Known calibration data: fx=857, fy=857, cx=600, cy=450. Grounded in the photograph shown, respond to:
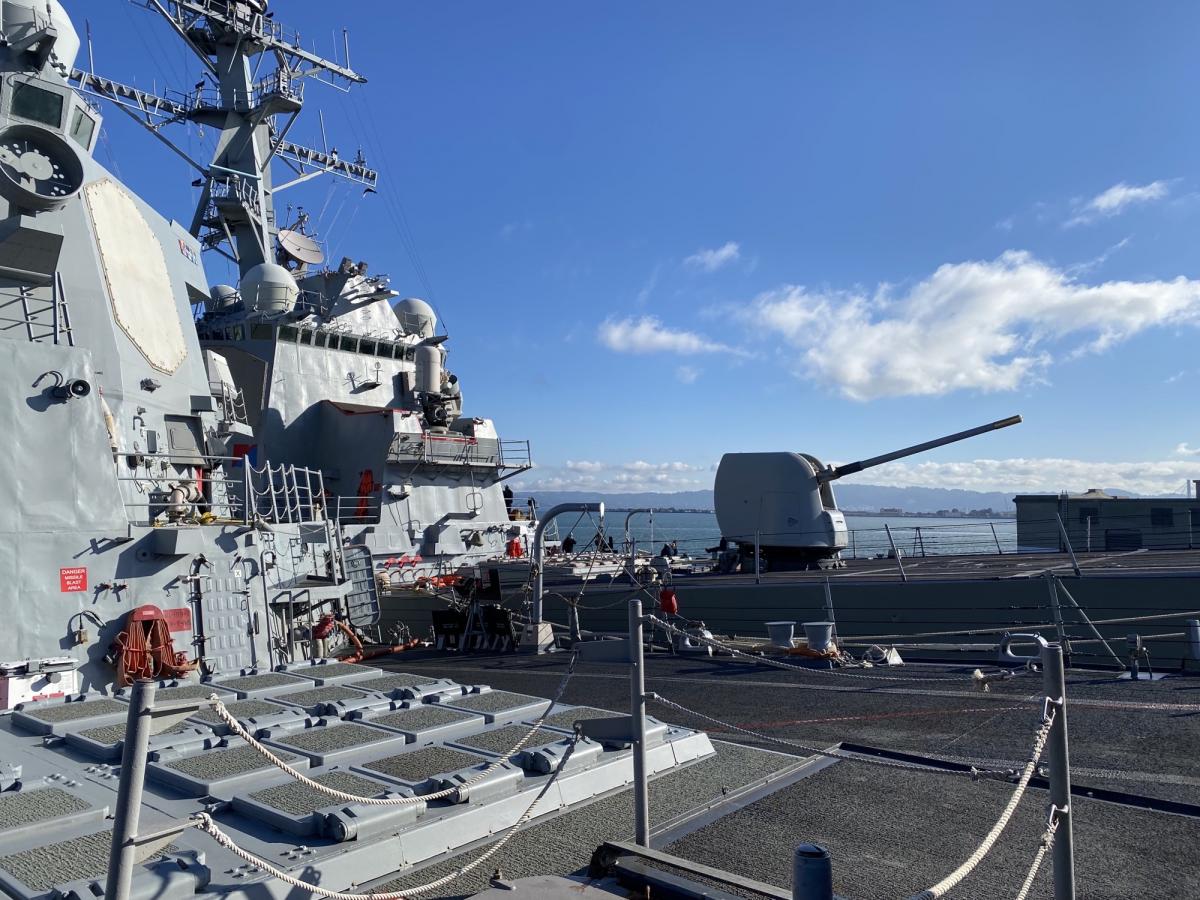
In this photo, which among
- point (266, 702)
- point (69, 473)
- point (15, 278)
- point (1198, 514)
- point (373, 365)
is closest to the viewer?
point (266, 702)

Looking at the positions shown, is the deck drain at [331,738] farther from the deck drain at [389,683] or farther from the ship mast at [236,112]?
the ship mast at [236,112]

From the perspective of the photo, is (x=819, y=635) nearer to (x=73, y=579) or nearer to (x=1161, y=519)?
(x=73, y=579)

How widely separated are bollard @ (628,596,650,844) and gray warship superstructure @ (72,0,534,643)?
13.0 m

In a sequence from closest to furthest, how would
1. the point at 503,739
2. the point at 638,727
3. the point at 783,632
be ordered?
the point at 638,727 < the point at 503,739 < the point at 783,632

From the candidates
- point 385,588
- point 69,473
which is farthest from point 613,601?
point 69,473

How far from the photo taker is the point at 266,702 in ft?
16.4

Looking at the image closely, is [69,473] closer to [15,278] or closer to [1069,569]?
[15,278]

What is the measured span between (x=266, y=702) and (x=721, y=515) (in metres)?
13.1

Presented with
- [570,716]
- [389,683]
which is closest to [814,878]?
[570,716]

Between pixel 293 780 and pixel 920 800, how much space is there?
2.82m

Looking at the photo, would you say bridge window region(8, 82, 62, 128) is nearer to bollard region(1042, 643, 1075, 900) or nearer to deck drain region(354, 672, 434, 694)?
deck drain region(354, 672, 434, 694)

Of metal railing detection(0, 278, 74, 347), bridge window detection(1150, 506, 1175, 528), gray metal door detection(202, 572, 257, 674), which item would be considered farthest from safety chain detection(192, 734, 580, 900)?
bridge window detection(1150, 506, 1175, 528)

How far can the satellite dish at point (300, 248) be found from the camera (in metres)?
24.0

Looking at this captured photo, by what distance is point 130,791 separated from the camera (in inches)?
77.9
